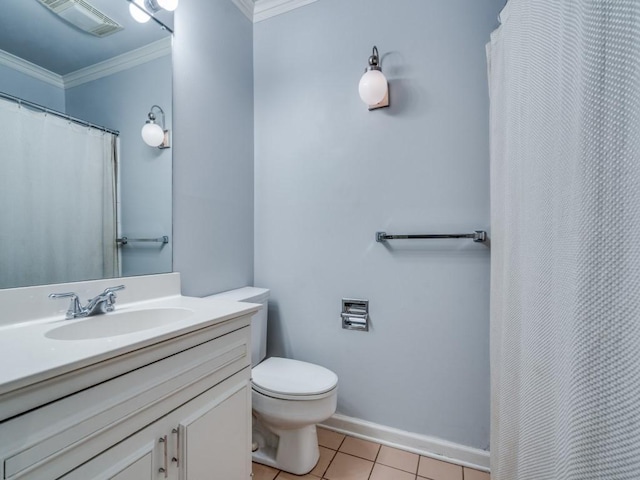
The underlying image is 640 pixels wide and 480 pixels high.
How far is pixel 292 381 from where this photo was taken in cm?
129

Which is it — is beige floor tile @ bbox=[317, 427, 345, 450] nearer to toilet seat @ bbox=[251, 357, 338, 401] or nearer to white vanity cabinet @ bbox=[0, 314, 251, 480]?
toilet seat @ bbox=[251, 357, 338, 401]

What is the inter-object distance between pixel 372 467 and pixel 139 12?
2271mm

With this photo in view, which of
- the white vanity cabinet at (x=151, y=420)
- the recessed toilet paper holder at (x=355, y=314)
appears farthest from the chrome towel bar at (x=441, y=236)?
the white vanity cabinet at (x=151, y=420)

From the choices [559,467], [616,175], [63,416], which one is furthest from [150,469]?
[616,175]

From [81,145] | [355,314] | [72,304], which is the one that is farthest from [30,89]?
[355,314]

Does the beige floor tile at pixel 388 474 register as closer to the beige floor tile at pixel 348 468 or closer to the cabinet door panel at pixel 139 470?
the beige floor tile at pixel 348 468

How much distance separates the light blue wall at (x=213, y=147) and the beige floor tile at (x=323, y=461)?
99 cm

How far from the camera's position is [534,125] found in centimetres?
75

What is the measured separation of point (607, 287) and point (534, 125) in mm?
492

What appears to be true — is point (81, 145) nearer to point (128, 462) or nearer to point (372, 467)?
point (128, 462)

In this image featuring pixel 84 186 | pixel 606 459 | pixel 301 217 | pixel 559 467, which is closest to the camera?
pixel 606 459

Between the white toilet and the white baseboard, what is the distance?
24 cm

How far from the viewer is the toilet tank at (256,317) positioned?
1.48 metres

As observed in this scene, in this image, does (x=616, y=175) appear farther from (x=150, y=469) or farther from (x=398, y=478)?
(x=398, y=478)
